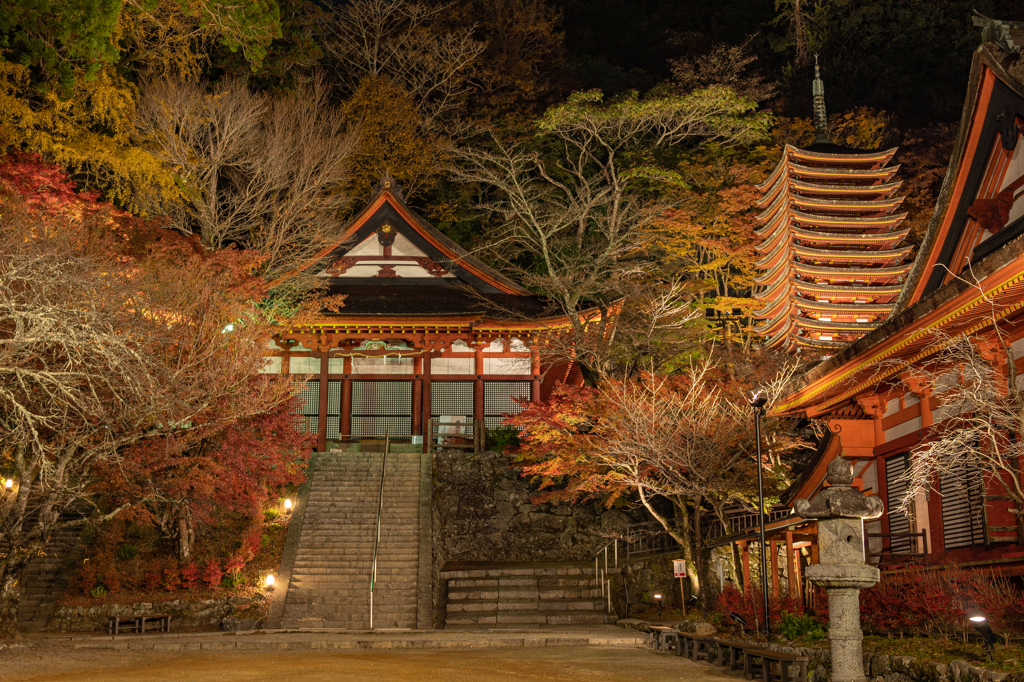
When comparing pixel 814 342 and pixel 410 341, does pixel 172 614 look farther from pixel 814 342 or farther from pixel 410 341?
pixel 814 342

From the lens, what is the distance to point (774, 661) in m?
10.4

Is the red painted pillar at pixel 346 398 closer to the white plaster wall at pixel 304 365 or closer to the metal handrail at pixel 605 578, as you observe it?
the white plaster wall at pixel 304 365

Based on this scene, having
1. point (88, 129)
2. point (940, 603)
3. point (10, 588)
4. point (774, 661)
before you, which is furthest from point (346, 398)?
point (940, 603)

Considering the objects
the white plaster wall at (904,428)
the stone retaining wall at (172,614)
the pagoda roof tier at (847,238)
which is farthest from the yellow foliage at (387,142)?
the white plaster wall at (904,428)

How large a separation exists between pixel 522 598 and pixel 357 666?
294 inches

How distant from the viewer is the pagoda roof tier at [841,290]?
74.3 ft

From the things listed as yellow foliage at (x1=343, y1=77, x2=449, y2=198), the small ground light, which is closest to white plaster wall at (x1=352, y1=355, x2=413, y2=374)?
yellow foliage at (x1=343, y1=77, x2=449, y2=198)

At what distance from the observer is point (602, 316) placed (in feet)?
76.6

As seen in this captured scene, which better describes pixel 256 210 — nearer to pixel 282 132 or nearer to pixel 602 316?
pixel 282 132

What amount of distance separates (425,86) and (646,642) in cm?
2931

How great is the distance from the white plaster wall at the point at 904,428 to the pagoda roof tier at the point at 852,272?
37.9 ft

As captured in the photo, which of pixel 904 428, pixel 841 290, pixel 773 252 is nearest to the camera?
pixel 904 428

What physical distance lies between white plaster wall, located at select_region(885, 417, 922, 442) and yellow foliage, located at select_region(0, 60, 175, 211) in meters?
19.1

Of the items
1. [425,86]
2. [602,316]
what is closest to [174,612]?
[602,316]
